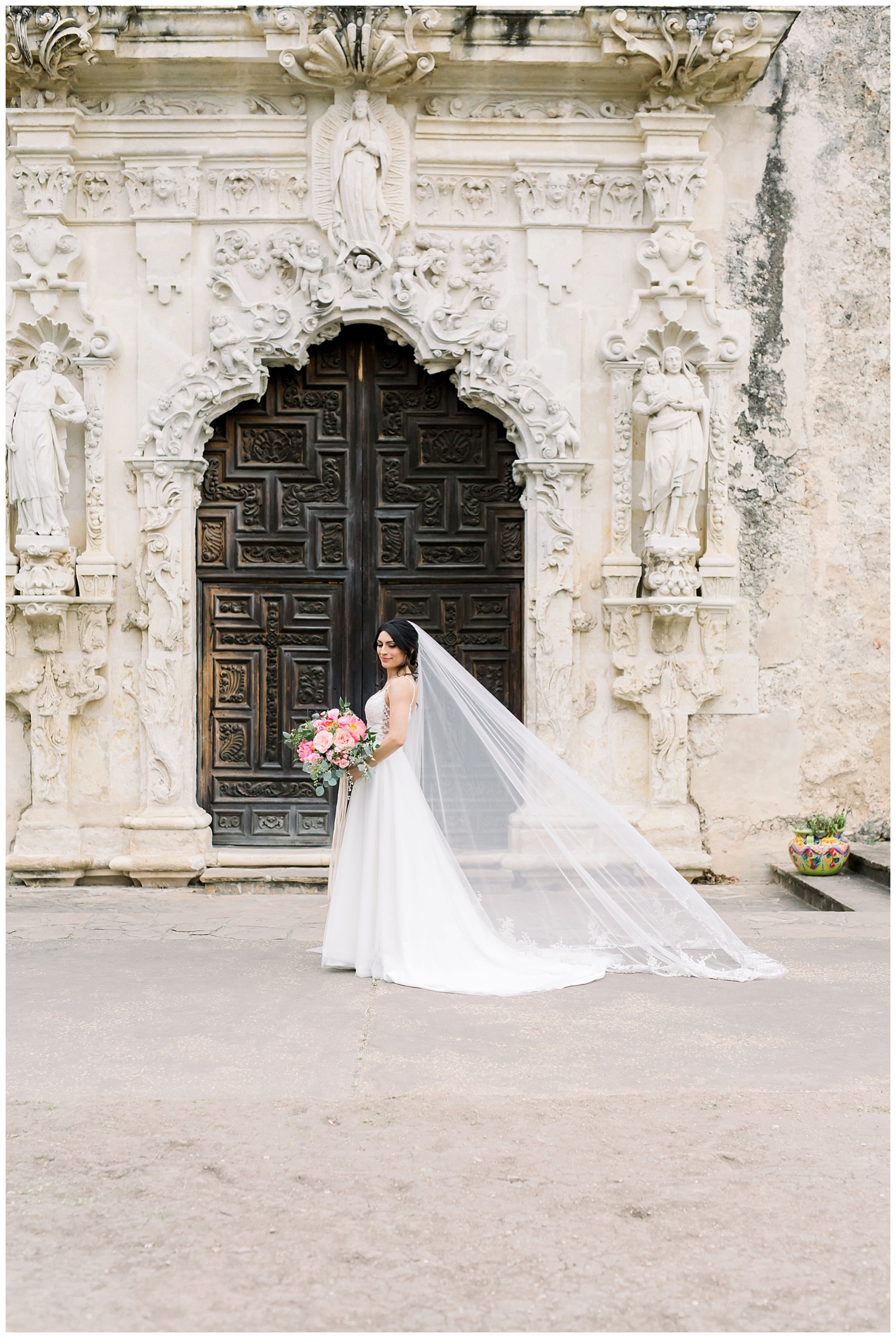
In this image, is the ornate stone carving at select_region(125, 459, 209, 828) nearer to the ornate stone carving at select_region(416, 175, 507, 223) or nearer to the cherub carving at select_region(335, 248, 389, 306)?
the cherub carving at select_region(335, 248, 389, 306)

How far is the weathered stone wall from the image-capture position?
839cm

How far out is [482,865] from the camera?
5883 mm

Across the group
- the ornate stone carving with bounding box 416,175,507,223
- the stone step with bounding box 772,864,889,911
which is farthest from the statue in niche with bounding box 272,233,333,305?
the stone step with bounding box 772,864,889,911

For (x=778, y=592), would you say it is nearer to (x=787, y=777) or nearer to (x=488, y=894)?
(x=787, y=777)

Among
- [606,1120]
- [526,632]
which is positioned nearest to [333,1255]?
[606,1120]

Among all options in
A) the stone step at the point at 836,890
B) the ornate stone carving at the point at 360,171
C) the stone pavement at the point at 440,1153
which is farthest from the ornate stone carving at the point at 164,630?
the stone step at the point at 836,890

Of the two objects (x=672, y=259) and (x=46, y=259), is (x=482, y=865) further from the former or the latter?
(x=46, y=259)

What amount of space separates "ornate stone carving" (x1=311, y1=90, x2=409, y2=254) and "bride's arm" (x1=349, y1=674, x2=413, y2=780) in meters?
3.66

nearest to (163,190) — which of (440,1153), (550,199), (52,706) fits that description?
(550,199)

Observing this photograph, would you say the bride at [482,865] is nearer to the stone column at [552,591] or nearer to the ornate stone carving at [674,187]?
the stone column at [552,591]

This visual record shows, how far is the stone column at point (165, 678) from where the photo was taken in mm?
8172

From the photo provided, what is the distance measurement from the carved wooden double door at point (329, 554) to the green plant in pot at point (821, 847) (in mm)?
2084

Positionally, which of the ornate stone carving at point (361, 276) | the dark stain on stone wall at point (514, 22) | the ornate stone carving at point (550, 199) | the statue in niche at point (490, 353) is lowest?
the statue in niche at point (490, 353)

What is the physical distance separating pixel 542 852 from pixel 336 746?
1104 mm
